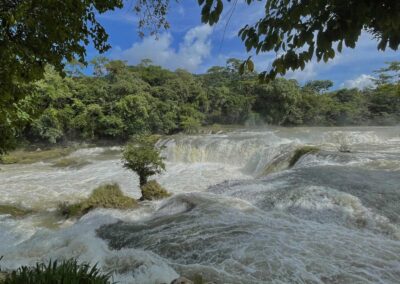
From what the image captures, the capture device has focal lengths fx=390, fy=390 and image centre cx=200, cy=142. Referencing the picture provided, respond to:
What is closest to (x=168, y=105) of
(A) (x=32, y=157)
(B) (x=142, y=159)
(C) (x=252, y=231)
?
(A) (x=32, y=157)

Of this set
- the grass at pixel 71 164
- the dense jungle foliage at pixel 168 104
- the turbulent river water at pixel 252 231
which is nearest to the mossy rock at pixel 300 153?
the turbulent river water at pixel 252 231

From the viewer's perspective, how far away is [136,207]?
9.02m

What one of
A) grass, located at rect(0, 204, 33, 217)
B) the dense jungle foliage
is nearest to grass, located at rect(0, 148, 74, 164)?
the dense jungle foliage

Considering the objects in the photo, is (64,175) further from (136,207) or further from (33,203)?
(136,207)

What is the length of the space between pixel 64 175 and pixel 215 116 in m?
20.4

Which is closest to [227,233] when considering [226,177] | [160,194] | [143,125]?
[160,194]

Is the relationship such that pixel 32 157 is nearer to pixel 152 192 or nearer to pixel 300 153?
pixel 152 192

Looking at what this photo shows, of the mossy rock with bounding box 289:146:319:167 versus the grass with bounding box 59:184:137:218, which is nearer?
the grass with bounding box 59:184:137:218

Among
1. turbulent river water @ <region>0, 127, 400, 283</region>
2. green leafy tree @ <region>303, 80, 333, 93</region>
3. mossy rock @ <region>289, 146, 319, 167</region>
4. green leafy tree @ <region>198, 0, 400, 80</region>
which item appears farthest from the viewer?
green leafy tree @ <region>303, 80, 333, 93</region>

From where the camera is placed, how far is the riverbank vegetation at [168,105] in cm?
2620

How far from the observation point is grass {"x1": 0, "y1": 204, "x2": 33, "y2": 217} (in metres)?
9.27

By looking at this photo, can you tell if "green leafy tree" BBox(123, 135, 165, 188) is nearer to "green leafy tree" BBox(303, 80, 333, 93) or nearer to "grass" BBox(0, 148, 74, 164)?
"grass" BBox(0, 148, 74, 164)

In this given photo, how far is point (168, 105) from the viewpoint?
95.3ft

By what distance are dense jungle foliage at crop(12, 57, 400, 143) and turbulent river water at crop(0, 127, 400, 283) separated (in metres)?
14.2
